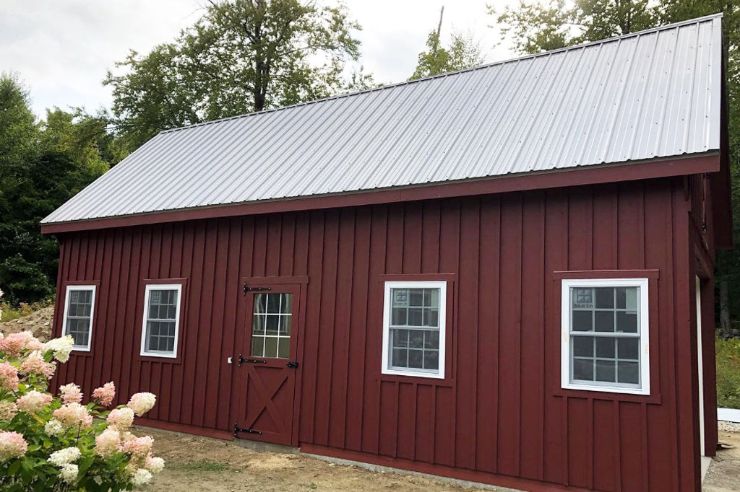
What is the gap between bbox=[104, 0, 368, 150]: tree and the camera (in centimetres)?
2425

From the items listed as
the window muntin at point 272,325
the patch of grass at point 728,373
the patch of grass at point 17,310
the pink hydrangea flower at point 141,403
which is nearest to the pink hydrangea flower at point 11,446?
the pink hydrangea flower at point 141,403

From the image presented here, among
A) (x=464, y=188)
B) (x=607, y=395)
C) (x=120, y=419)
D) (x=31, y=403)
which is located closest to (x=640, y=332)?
(x=607, y=395)

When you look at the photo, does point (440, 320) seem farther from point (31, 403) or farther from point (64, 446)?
point (31, 403)

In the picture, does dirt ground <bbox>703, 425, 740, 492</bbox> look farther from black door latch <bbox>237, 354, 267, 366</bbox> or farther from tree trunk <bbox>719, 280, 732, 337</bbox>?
tree trunk <bbox>719, 280, 732, 337</bbox>

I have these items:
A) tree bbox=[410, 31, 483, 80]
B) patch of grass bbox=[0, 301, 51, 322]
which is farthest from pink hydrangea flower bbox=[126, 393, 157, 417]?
tree bbox=[410, 31, 483, 80]

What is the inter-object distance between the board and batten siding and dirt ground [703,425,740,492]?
165cm

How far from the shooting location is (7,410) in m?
2.79

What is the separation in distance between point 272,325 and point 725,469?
5.74 metres

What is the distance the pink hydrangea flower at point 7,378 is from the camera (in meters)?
2.78

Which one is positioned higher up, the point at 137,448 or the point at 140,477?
the point at 137,448

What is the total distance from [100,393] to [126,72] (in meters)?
24.2

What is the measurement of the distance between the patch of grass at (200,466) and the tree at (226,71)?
1882 centimetres

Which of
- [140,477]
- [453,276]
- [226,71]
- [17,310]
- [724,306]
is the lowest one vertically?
[140,477]

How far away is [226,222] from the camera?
8703mm
